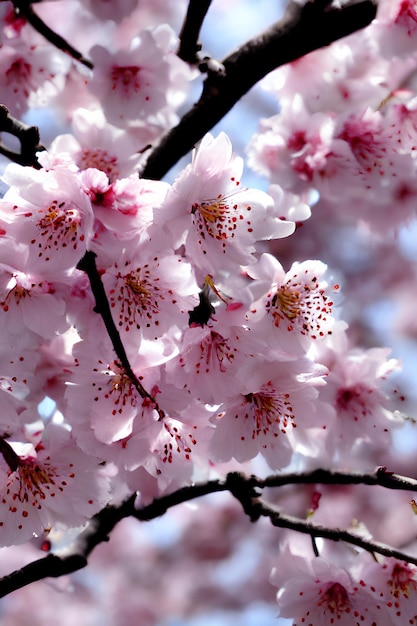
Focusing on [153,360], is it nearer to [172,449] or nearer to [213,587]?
[172,449]

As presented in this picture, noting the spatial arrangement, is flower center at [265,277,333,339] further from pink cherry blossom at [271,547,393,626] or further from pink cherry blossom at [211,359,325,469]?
pink cherry blossom at [271,547,393,626]

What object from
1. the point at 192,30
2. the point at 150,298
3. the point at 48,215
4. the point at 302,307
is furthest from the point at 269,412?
the point at 192,30

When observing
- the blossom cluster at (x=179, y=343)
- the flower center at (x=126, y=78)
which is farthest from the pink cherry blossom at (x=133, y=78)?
the blossom cluster at (x=179, y=343)

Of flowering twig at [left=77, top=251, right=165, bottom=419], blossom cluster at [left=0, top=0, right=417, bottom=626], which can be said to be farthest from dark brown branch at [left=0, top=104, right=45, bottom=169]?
flowering twig at [left=77, top=251, right=165, bottom=419]

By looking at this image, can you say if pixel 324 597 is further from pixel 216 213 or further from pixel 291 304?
pixel 216 213

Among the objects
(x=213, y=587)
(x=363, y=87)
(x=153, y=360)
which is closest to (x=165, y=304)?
(x=153, y=360)

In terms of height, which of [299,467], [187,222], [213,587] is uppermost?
[187,222]
